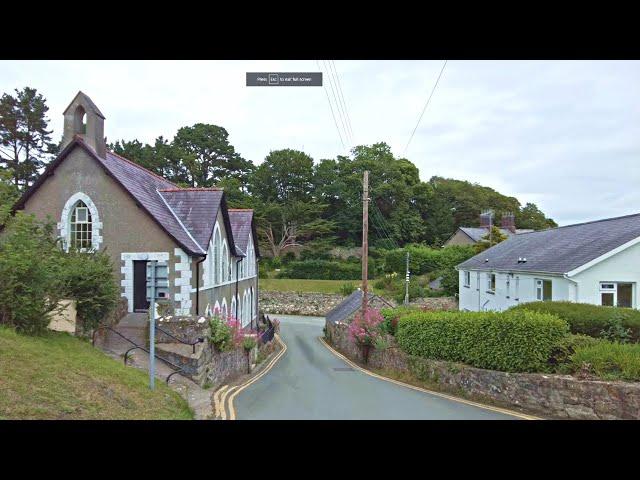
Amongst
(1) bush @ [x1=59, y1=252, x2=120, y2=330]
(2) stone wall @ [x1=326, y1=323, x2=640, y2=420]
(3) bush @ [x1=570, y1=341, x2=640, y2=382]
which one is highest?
(1) bush @ [x1=59, y1=252, x2=120, y2=330]

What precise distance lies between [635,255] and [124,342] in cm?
2049

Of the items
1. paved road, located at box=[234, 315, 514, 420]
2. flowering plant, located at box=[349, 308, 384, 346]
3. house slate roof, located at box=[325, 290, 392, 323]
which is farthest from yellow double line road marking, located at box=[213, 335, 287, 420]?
house slate roof, located at box=[325, 290, 392, 323]

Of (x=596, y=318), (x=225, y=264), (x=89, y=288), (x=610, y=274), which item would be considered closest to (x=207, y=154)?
(x=225, y=264)

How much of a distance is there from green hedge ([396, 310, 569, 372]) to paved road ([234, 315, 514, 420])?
1.60 m

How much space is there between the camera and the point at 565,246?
2220 cm

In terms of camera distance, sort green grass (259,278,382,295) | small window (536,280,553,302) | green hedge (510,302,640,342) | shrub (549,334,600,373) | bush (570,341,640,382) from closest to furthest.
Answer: bush (570,341,640,382)
shrub (549,334,600,373)
green hedge (510,302,640,342)
small window (536,280,553,302)
green grass (259,278,382,295)

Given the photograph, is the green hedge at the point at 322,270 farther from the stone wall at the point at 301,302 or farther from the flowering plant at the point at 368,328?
the flowering plant at the point at 368,328

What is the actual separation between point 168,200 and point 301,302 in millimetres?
30342

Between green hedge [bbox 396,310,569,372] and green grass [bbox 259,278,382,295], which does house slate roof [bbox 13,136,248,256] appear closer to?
green hedge [bbox 396,310,569,372]

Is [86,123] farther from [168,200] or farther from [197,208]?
[197,208]

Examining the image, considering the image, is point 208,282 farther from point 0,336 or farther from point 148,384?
point 0,336

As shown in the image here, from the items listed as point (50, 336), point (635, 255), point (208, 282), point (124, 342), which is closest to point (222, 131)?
point (208, 282)

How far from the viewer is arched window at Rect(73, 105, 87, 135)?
1728 centimetres

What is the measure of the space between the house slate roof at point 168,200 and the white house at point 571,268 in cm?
1571
